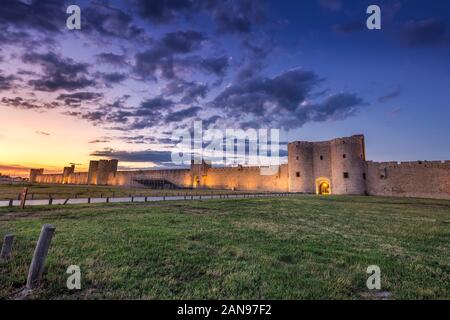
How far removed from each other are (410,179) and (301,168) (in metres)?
14.8

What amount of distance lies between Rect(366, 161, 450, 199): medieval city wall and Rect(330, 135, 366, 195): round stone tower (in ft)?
4.05

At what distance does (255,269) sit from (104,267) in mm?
2826

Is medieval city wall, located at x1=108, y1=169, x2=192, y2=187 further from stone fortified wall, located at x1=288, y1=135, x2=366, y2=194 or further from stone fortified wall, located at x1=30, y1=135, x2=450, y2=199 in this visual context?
stone fortified wall, located at x1=288, y1=135, x2=366, y2=194

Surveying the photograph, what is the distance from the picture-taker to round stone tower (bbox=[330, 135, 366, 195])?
36.8m

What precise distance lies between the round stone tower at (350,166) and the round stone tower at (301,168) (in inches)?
169

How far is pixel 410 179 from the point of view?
3319 cm

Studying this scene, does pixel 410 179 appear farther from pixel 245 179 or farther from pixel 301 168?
pixel 245 179

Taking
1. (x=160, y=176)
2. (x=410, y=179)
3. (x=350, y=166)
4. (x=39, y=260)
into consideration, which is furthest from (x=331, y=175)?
(x=39, y=260)

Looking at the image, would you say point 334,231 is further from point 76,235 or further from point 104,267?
point 76,235

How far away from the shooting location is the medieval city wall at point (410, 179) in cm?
3088

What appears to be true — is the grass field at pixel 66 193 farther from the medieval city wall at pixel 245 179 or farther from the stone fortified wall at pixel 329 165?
the stone fortified wall at pixel 329 165

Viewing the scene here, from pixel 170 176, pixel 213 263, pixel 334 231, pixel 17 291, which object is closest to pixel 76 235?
pixel 17 291
